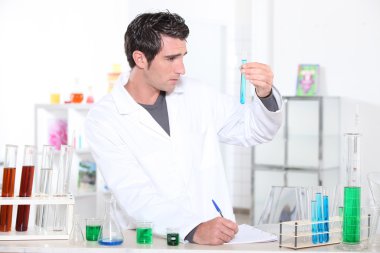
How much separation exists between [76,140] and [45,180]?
12.0ft

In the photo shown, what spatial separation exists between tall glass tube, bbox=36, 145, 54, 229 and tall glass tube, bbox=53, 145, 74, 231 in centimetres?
3

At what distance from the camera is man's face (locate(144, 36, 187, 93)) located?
111 inches

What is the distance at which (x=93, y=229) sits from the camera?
2.43 metres

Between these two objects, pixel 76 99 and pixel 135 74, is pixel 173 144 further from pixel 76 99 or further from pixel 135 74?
pixel 76 99

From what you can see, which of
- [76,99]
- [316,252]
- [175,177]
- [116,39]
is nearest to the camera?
[316,252]

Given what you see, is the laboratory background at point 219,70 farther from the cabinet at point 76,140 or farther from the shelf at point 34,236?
the shelf at point 34,236

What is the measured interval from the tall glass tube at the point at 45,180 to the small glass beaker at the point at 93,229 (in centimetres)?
19

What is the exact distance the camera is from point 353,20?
607 cm

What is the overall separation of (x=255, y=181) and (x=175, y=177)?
3658 mm

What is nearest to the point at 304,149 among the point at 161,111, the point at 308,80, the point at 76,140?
the point at 308,80

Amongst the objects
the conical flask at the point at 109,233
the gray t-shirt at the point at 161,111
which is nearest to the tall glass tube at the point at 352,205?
the conical flask at the point at 109,233

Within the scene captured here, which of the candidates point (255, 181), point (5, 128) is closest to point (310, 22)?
point (255, 181)

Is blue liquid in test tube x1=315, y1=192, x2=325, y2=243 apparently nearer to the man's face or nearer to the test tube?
the test tube

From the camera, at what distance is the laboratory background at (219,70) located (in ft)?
19.8
